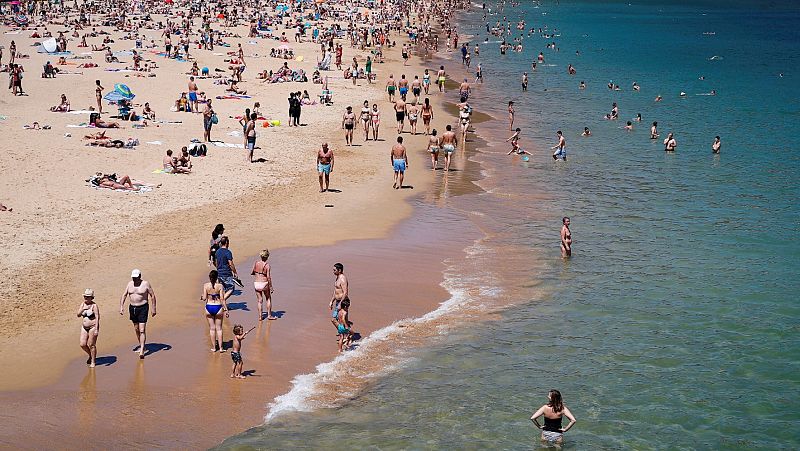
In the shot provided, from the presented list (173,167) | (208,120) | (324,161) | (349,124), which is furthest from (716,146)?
(173,167)

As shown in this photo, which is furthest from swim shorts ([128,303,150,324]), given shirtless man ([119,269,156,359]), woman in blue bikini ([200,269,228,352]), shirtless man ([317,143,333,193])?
shirtless man ([317,143,333,193])

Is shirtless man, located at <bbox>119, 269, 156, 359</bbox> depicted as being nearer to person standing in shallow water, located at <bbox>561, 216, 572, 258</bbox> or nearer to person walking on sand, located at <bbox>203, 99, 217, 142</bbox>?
person standing in shallow water, located at <bbox>561, 216, 572, 258</bbox>

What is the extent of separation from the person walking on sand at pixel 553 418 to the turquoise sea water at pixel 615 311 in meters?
0.41

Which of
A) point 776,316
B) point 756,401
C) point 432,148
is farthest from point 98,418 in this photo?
point 432,148

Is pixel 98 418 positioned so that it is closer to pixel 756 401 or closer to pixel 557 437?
pixel 557 437

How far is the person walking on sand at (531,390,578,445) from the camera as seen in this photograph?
1229cm

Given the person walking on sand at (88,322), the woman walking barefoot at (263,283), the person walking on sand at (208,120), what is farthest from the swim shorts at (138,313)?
the person walking on sand at (208,120)

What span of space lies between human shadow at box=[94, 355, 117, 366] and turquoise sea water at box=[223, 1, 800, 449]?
325cm

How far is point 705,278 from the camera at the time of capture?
2064 cm

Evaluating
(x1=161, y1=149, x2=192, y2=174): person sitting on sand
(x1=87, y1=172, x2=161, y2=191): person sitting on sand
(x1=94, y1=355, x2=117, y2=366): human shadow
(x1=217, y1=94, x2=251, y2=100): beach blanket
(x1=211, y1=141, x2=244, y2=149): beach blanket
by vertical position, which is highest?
(x1=217, y1=94, x2=251, y2=100): beach blanket

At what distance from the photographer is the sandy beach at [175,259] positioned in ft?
43.1

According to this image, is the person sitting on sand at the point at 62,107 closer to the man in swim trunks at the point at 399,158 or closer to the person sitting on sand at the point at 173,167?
the person sitting on sand at the point at 173,167

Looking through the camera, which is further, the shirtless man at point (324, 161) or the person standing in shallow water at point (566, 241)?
the shirtless man at point (324, 161)

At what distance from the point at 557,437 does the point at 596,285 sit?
781 centimetres
